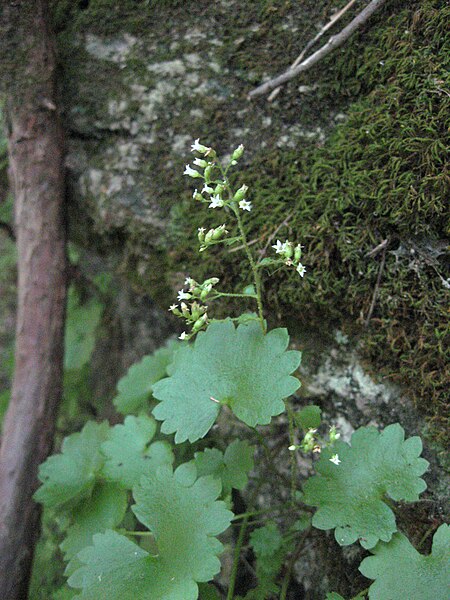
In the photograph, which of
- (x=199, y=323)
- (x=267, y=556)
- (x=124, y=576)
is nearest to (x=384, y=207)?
(x=199, y=323)

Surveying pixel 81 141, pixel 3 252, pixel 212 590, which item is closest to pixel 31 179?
pixel 81 141

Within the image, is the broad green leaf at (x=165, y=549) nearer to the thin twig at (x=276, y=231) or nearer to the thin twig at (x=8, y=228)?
the thin twig at (x=276, y=231)

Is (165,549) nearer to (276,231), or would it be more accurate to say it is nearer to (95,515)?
(95,515)

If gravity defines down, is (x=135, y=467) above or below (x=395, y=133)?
below

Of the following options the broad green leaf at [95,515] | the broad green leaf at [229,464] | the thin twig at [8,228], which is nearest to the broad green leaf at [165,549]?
the broad green leaf at [229,464]

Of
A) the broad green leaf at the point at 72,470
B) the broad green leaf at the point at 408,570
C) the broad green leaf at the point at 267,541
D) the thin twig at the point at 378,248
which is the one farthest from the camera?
the broad green leaf at the point at 72,470

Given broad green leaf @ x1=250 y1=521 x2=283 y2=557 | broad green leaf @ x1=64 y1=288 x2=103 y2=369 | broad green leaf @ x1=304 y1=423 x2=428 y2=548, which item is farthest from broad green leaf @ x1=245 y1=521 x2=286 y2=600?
broad green leaf @ x1=64 y1=288 x2=103 y2=369

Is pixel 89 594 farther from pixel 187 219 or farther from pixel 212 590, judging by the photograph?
pixel 187 219

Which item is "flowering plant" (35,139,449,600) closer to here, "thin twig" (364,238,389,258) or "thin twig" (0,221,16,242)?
"thin twig" (364,238,389,258)
